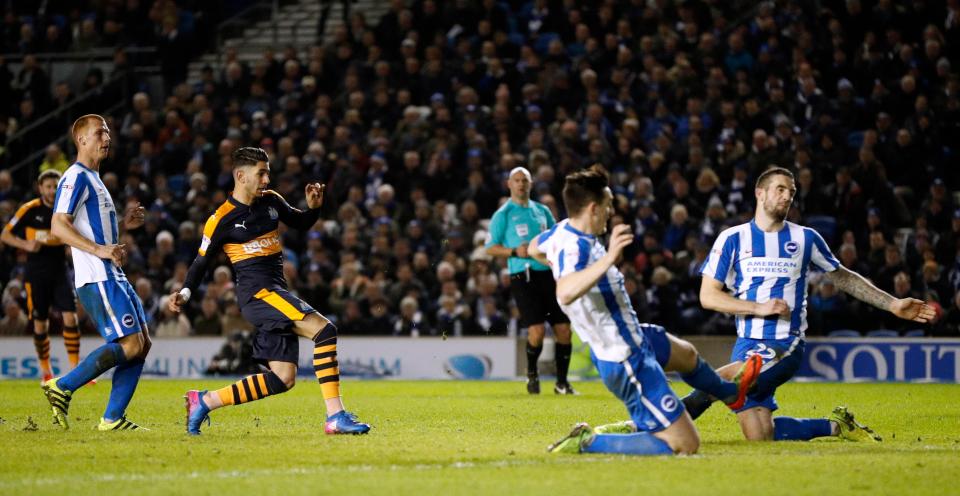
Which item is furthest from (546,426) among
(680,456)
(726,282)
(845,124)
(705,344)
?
(845,124)

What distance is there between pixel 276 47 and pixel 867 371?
1424cm

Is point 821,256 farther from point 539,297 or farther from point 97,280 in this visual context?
point 539,297

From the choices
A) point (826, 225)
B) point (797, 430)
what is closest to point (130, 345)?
point (797, 430)

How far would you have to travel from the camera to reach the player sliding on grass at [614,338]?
7.88 m

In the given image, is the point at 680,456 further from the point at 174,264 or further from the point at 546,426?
the point at 174,264

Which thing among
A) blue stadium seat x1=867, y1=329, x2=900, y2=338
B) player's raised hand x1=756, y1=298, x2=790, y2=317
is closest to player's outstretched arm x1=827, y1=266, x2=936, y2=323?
player's raised hand x1=756, y1=298, x2=790, y2=317

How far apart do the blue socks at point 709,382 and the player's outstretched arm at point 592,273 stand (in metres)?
1.04

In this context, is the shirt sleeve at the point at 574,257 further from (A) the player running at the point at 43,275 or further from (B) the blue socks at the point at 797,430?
(A) the player running at the point at 43,275

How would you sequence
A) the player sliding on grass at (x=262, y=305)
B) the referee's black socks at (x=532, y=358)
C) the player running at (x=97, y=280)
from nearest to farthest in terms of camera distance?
the player sliding on grass at (x=262, y=305)
the player running at (x=97, y=280)
the referee's black socks at (x=532, y=358)

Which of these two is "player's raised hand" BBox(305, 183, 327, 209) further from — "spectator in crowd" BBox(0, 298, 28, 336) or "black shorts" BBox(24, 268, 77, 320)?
"spectator in crowd" BBox(0, 298, 28, 336)

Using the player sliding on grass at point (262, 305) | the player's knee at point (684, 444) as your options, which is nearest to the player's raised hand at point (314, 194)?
the player sliding on grass at point (262, 305)

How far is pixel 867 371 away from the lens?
17.6 m

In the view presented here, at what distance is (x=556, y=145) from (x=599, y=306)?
13.4 meters

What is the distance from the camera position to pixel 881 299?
355 inches
